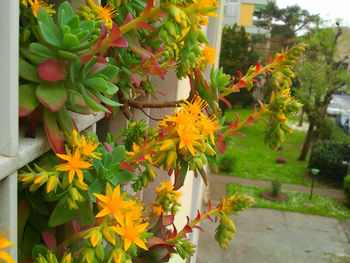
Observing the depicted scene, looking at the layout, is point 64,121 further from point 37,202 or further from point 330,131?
Answer: point 330,131

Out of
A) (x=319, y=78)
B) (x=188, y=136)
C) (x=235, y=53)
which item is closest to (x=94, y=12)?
(x=188, y=136)

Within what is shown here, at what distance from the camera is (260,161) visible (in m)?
13.0

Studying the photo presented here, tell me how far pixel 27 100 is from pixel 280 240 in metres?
7.98

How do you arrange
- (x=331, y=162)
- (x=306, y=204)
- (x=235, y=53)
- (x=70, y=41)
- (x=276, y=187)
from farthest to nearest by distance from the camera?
(x=235, y=53)
(x=331, y=162)
(x=276, y=187)
(x=306, y=204)
(x=70, y=41)

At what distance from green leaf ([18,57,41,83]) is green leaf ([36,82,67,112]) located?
1 centimetres

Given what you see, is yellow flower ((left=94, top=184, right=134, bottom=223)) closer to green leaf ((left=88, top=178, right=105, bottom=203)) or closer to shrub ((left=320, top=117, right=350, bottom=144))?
green leaf ((left=88, top=178, right=105, bottom=203))

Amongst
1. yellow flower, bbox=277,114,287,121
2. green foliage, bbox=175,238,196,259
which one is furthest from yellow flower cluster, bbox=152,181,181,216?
yellow flower, bbox=277,114,287,121

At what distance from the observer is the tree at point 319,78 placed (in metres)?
13.5

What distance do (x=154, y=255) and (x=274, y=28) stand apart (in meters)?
20.3

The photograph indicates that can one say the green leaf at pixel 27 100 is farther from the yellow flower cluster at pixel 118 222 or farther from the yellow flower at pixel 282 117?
the yellow flower at pixel 282 117

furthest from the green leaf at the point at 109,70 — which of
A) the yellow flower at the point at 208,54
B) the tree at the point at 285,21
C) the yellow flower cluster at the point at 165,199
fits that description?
the tree at the point at 285,21

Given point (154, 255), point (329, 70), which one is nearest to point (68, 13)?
point (154, 255)

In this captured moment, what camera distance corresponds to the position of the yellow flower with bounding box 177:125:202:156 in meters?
0.66

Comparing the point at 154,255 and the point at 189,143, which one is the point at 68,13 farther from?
the point at 154,255
